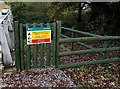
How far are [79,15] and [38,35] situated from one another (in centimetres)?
1184

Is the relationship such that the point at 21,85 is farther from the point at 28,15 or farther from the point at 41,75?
the point at 28,15

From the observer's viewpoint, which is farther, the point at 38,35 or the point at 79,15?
the point at 79,15

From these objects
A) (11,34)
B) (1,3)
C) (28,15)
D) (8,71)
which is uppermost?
(1,3)

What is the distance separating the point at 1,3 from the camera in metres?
14.6

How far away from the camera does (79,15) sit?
49.6 feet

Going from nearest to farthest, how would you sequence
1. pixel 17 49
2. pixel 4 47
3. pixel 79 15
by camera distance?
A: 1. pixel 4 47
2. pixel 17 49
3. pixel 79 15

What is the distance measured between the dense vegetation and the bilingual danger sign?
25.6ft

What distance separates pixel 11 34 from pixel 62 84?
6.97ft

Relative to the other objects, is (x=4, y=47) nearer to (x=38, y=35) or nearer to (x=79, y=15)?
(x=38, y=35)

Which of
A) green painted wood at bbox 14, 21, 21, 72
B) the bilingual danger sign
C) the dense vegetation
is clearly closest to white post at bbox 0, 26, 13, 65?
green painted wood at bbox 14, 21, 21, 72

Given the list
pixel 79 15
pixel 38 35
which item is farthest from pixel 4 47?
pixel 79 15

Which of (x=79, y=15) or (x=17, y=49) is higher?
(x=79, y=15)

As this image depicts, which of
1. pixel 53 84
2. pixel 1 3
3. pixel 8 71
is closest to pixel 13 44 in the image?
pixel 8 71

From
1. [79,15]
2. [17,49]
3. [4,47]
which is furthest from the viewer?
[79,15]
